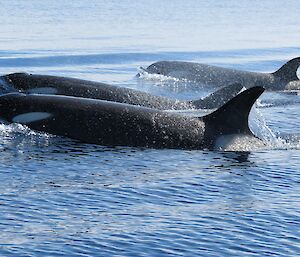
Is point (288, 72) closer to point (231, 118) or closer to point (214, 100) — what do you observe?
point (214, 100)

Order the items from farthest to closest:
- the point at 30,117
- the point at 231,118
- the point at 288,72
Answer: the point at 288,72, the point at 30,117, the point at 231,118

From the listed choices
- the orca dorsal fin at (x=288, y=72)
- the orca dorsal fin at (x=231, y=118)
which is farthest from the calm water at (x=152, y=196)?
the orca dorsal fin at (x=288, y=72)

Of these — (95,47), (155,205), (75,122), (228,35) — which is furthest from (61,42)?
(155,205)

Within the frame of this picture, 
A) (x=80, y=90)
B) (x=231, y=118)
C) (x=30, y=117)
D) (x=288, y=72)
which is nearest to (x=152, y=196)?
(x=231, y=118)

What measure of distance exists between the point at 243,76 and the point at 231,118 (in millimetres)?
9531

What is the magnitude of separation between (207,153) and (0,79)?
481 centimetres

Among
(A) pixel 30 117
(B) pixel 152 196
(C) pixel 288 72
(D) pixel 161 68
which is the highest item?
(C) pixel 288 72

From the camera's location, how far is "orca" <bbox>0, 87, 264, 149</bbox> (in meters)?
12.5

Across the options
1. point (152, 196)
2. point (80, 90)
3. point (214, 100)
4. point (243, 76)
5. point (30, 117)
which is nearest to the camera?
point (152, 196)

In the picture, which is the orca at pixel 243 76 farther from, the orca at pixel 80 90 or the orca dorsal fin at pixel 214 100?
the orca at pixel 80 90

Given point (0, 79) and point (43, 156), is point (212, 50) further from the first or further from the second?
point (43, 156)

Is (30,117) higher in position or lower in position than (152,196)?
higher

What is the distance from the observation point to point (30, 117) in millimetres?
12883

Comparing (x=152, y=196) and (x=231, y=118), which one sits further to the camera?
(x=231, y=118)
